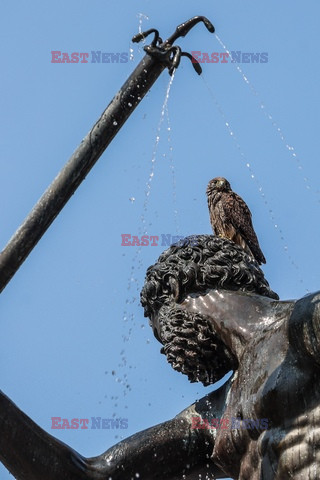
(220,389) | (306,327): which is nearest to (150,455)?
(220,389)

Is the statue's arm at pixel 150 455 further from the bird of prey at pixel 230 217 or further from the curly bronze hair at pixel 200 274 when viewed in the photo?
the bird of prey at pixel 230 217

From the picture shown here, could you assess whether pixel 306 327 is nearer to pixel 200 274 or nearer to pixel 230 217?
pixel 200 274

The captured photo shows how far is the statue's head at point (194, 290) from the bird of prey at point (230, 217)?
24.7 feet

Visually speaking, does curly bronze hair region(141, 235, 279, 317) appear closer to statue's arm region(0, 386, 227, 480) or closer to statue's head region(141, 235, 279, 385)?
statue's head region(141, 235, 279, 385)

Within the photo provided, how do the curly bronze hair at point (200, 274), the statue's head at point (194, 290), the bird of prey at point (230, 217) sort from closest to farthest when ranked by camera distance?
1. the statue's head at point (194, 290)
2. the curly bronze hair at point (200, 274)
3. the bird of prey at point (230, 217)

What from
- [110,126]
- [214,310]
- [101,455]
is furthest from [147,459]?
[110,126]

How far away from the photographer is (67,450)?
10055 millimetres

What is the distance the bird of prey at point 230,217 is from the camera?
1889cm

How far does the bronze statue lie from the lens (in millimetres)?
9328

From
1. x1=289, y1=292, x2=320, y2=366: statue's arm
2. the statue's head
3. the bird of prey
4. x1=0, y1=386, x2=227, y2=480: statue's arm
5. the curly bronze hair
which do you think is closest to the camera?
x1=289, y1=292, x2=320, y2=366: statue's arm

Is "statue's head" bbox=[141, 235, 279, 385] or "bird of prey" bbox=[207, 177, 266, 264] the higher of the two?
"bird of prey" bbox=[207, 177, 266, 264]

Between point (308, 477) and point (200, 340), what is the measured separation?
1.37 metres

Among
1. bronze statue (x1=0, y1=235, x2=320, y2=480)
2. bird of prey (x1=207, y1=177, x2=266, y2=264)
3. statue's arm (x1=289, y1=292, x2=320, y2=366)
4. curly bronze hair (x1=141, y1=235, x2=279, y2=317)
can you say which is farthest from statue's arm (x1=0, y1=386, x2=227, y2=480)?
bird of prey (x1=207, y1=177, x2=266, y2=264)

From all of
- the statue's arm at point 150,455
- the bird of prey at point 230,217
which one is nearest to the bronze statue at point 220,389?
the statue's arm at point 150,455
